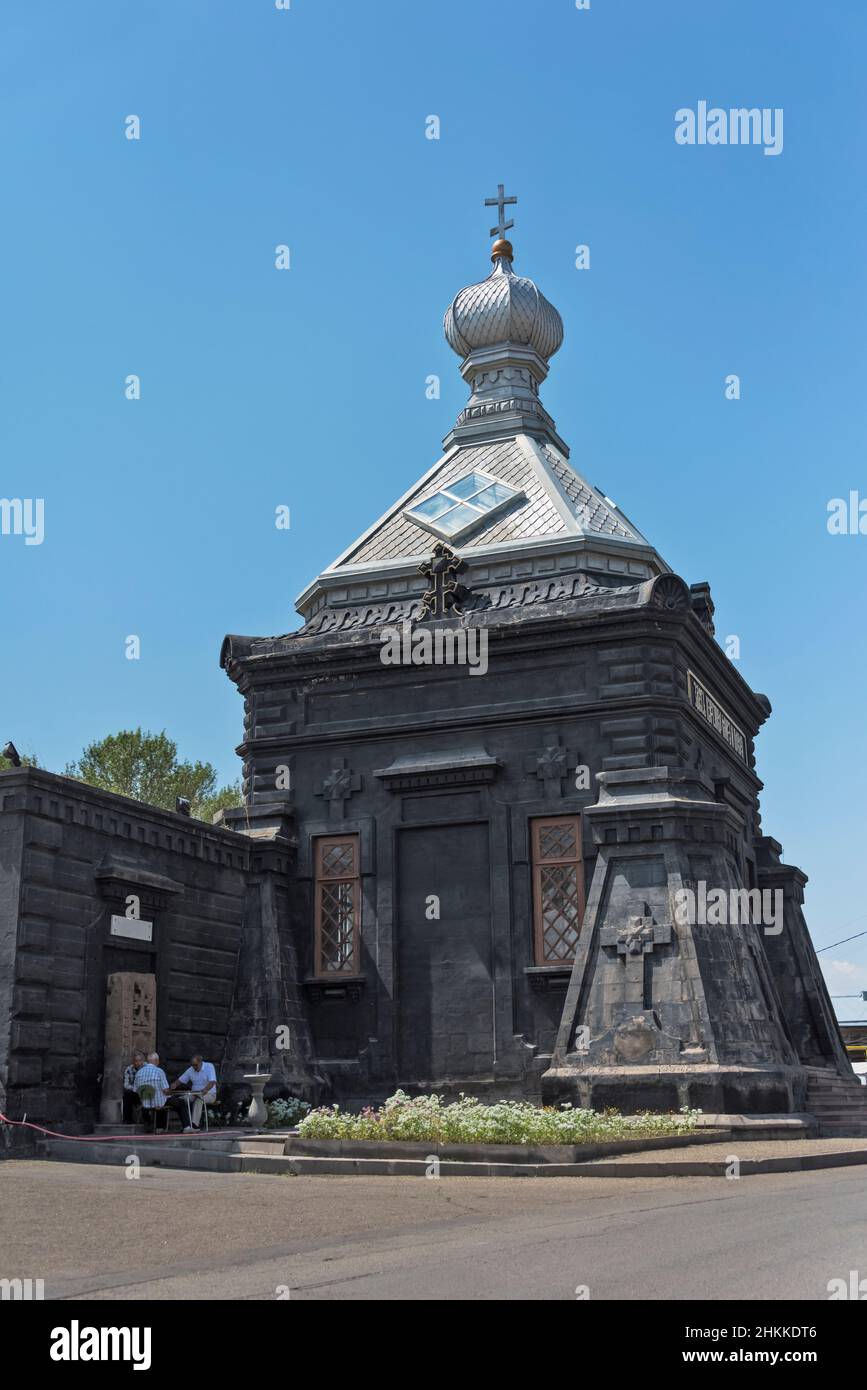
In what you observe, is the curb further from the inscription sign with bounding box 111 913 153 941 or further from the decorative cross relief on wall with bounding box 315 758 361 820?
the decorative cross relief on wall with bounding box 315 758 361 820

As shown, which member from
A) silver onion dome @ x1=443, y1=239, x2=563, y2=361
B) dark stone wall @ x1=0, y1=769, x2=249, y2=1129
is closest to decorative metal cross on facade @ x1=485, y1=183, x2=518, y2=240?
silver onion dome @ x1=443, y1=239, x2=563, y2=361

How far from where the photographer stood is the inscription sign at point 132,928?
22016 mm

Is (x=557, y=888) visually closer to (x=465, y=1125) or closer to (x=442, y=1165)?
(x=465, y=1125)

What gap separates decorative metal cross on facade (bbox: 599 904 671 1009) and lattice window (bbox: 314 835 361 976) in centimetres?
548

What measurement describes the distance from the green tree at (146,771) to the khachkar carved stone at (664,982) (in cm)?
3031

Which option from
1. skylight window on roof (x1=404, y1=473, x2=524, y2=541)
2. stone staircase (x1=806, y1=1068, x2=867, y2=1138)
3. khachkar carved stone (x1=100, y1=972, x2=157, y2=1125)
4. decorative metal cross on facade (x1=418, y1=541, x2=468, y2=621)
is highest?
skylight window on roof (x1=404, y1=473, x2=524, y2=541)

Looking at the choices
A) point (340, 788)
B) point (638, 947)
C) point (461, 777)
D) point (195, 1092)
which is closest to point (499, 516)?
point (461, 777)

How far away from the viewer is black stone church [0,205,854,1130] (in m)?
21.5

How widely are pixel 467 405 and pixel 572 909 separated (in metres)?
15.0

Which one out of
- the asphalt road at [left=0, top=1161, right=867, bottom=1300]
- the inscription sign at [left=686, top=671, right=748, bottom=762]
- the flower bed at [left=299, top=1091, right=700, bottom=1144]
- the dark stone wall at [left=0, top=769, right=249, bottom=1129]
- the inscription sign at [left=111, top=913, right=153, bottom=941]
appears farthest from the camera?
the inscription sign at [left=686, top=671, right=748, bottom=762]

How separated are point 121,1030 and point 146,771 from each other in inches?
1269

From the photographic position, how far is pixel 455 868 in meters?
25.7

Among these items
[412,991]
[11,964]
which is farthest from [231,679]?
[11,964]
